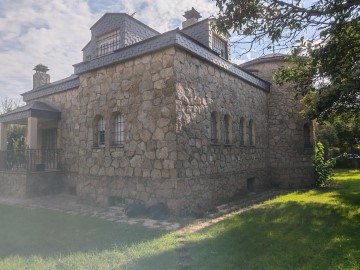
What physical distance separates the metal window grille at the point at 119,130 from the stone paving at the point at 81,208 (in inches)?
84.6

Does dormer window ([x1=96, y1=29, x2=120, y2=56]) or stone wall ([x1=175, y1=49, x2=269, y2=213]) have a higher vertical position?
dormer window ([x1=96, y1=29, x2=120, y2=56])

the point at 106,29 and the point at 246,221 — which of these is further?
the point at 106,29

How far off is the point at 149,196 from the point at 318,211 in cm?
480

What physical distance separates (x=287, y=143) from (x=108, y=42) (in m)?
9.65

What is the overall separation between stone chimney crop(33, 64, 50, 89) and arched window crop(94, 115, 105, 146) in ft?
29.5

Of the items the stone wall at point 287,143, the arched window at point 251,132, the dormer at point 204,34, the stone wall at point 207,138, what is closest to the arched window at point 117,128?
the stone wall at point 207,138

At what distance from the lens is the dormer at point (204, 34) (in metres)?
10.4

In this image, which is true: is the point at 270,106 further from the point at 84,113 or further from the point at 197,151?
the point at 84,113

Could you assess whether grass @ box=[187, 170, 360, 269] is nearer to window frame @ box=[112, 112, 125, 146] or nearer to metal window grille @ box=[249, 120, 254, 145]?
window frame @ box=[112, 112, 125, 146]

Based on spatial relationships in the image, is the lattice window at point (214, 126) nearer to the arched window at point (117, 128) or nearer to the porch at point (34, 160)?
the arched window at point (117, 128)

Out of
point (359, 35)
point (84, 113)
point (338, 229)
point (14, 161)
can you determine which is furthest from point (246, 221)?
point (14, 161)

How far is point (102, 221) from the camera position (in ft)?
22.6

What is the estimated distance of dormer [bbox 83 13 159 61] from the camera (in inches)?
381

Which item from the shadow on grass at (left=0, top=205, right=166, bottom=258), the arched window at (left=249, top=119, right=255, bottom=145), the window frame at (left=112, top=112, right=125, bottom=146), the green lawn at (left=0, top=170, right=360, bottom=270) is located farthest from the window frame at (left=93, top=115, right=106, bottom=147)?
the arched window at (left=249, top=119, right=255, bottom=145)
